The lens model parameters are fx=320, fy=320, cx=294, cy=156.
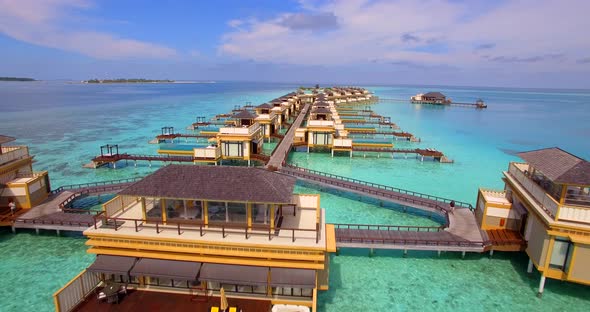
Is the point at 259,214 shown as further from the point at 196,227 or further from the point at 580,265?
the point at 580,265

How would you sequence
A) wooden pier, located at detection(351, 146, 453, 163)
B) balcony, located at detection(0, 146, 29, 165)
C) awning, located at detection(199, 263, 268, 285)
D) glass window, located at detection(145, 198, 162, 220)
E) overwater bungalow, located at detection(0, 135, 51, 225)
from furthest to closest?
wooden pier, located at detection(351, 146, 453, 163), balcony, located at detection(0, 146, 29, 165), overwater bungalow, located at detection(0, 135, 51, 225), glass window, located at detection(145, 198, 162, 220), awning, located at detection(199, 263, 268, 285)

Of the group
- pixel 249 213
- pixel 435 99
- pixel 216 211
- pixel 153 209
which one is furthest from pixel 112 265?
pixel 435 99

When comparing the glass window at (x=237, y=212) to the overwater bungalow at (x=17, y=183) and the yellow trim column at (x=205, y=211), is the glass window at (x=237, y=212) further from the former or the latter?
the overwater bungalow at (x=17, y=183)

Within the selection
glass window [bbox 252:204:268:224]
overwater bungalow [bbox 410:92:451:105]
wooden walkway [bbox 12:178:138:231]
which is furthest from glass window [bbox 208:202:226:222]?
overwater bungalow [bbox 410:92:451:105]

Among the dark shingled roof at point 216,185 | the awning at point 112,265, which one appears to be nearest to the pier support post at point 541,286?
the dark shingled roof at point 216,185

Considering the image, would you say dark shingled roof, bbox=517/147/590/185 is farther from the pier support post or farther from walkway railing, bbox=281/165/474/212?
walkway railing, bbox=281/165/474/212

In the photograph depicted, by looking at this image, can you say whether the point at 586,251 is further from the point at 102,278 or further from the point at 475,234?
the point at 102,278
